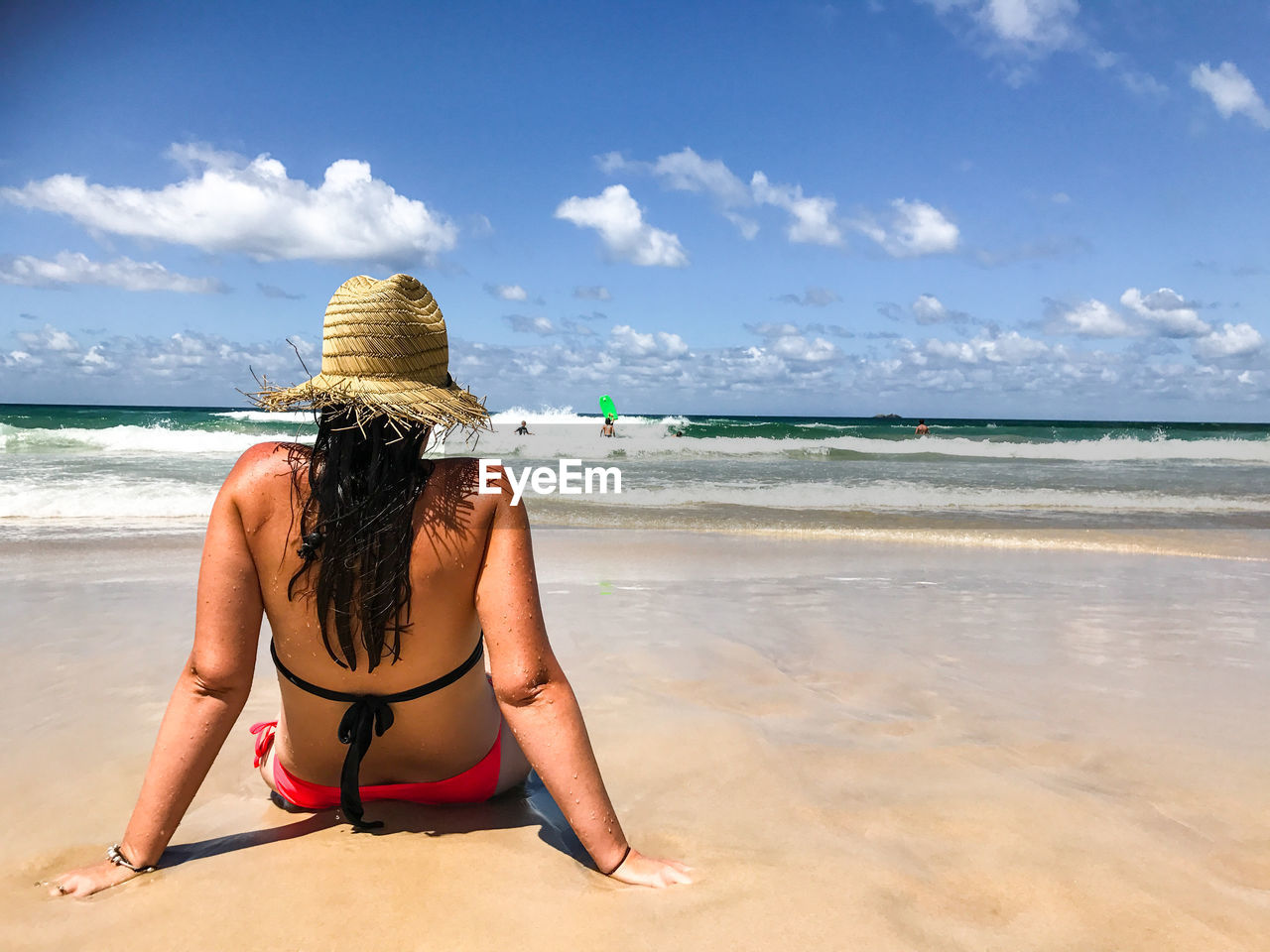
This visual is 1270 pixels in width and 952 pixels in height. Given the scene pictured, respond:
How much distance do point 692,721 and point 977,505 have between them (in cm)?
1132

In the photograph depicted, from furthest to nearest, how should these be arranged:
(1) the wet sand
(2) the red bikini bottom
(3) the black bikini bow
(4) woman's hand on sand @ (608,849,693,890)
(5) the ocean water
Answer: (5) the ocean water → (2) the red bikini bottom → (3) the black bikini bow → (4) woman's hand on sand @ (608,849,693,890) → (1) the wet sand

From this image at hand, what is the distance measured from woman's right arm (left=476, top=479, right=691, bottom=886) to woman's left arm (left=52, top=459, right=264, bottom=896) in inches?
21.6

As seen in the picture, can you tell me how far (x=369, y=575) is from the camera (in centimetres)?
195

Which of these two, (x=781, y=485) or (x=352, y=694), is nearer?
(x=352, y=694)

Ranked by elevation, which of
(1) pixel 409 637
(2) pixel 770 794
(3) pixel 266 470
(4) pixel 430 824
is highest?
(3) pixel 266 470

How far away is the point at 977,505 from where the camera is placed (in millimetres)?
13531

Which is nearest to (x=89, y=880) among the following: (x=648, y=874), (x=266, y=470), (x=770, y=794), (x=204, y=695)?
(x=204, y=695)

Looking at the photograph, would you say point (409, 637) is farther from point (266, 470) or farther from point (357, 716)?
point (266, 470)

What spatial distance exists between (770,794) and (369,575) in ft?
5.19

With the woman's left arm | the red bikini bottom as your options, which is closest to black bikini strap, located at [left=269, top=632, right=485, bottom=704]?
the woman's left arm

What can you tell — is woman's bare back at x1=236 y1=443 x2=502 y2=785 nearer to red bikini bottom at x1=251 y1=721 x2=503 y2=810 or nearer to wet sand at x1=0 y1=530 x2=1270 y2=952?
red bikini bottom at x1=251 y1=721 x2=503 y2=810

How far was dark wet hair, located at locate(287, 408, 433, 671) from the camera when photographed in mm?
1916

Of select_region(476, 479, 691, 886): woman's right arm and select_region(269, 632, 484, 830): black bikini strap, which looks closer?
select_region(476, 479, 691, 886): woman's right arm

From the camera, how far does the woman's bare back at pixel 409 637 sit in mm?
1947
